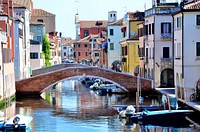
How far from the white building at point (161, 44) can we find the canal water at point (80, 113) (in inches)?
122

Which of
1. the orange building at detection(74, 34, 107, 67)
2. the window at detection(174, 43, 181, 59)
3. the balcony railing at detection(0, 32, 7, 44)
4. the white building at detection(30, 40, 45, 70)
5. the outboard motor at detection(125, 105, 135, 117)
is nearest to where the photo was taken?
the outboard motor at detection(125, 105, 135, 117)

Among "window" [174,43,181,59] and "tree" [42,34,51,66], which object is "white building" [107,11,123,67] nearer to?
"tree" [42,34,51,66]

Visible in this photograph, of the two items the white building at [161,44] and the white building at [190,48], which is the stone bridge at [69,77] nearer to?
the white building at [161,44]

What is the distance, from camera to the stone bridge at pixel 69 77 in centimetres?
4462

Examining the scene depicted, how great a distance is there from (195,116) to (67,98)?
1692cm

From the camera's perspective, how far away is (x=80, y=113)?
3453cm

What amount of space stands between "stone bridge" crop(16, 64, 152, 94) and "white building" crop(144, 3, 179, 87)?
3.71ft

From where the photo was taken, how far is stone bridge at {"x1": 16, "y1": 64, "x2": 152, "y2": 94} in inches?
1757

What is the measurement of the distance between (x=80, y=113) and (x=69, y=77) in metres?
11.3

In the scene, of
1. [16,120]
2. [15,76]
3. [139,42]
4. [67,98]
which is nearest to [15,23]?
[15,76]

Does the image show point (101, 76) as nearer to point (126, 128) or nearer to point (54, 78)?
point (54, 78)

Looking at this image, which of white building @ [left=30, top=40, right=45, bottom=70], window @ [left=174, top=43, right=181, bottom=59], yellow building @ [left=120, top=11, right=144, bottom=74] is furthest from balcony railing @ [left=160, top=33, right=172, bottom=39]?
white building @ [left=30, top=40, right=45, bottom=70]

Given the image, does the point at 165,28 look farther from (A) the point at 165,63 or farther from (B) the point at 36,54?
(B) the point at 36,54

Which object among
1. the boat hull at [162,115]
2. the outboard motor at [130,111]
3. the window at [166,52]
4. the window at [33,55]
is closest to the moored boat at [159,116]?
the boat hull at [162,115]
